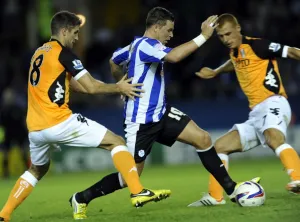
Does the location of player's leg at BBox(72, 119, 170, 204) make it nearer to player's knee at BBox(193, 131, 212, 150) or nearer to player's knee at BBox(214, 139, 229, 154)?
player's knee at BBox(193, 131, 212, 150)

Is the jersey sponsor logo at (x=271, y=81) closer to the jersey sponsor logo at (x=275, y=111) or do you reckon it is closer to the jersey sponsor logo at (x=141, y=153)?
the jersey sponsor logo at (x=275, y=111)

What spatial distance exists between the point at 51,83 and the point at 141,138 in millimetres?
1262

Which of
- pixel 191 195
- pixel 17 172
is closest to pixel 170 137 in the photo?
pixel 191 195

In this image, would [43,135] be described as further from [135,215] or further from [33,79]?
[135,215]

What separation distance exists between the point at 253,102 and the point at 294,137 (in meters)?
9.42

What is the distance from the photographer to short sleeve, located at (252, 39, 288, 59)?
32.7 feet

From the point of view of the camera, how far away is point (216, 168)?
364 inches

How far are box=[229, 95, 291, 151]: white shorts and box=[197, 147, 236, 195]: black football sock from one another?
3.22ft

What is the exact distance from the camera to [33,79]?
862cm

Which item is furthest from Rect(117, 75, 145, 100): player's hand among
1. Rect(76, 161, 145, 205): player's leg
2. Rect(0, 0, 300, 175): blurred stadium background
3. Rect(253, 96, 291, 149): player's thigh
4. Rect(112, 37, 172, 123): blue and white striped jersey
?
Rect(0, 0, 300, 175): blurred stadium background

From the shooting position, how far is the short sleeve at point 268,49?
9969 millimetres

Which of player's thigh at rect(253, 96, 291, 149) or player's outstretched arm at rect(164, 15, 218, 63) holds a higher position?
player's outstretched arm at rect(164, 15, 218, 63)

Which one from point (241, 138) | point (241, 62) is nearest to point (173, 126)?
point (241, 138)

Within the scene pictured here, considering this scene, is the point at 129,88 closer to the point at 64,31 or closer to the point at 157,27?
the point at 157,27
